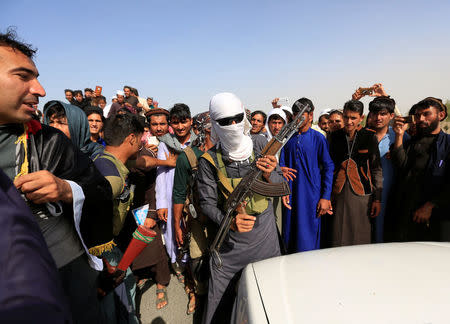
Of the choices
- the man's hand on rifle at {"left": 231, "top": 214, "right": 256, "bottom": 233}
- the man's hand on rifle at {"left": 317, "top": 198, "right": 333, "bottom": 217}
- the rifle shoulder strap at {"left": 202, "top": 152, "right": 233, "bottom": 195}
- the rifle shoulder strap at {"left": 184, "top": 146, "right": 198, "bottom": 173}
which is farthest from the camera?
the man's hand on rifle at {"left": 317, "top": 198, "right": 333, "bottom": 217}

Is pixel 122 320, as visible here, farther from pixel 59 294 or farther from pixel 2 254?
pixel 2 254

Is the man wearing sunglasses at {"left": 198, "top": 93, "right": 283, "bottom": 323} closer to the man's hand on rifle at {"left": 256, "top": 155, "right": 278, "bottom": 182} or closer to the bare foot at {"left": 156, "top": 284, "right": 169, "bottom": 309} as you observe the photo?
the man's hand on rifle at {"left": 256, "top": 155, "right": 278, "bottom": 182}

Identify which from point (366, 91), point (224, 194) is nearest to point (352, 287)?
point (224, 194)

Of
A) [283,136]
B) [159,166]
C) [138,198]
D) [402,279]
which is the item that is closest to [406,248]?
[402,279]

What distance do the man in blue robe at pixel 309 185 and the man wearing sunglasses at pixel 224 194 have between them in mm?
1237

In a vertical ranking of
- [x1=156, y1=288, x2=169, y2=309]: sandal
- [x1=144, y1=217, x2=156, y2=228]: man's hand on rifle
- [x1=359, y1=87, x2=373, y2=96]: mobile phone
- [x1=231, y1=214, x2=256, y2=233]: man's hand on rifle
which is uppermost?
[x1=359, y1=87, x2=373, y2=96]: mobile phone

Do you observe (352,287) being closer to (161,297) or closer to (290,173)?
(290,173)

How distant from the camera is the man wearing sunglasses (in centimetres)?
197

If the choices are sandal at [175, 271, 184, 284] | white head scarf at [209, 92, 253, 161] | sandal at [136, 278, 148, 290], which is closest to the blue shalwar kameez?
white head scarf at [209, 92, 253, 161]

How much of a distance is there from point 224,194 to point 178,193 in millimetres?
763

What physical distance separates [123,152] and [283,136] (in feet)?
5.09

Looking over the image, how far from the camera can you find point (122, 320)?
6.44ft

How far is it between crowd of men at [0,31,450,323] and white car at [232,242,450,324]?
1.72 feet

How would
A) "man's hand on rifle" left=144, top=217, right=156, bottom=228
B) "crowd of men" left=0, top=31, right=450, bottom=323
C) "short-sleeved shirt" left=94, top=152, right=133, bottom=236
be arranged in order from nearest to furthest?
"crowd of men" left=0, top=31, right=450, bottom=323 < "short-sleeved shirt" left=94, top=152, right=133, bottom=236 < "man's hand on rifle" left=144, top=217, right=156, bottom=228
